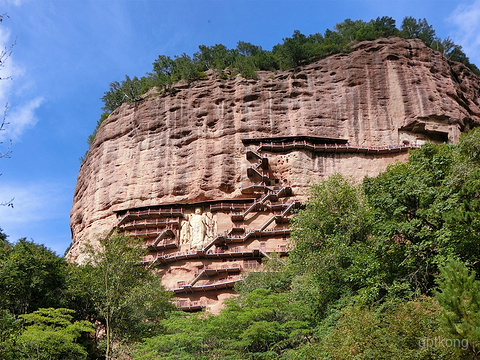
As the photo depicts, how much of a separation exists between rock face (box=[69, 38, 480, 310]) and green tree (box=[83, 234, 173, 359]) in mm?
11846

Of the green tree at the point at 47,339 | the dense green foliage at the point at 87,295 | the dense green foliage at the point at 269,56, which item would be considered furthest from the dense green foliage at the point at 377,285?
the dense green foliage at the point at 269,56

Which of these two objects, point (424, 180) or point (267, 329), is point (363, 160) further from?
point (267, 329)

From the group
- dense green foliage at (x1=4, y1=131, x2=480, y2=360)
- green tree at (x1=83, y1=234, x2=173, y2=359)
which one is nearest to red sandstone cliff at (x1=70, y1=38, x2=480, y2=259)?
dense green foliage at (x1=4, y1=131, x2=480, y2=360)

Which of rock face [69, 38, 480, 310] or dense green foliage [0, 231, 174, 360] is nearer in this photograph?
dense green foliage [0, 231, 174, 360]

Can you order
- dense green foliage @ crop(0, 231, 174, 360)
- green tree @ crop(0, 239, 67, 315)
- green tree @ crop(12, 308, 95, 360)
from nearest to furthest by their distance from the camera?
1. green tree @ crop(12, 308, 95, 360)
2. dense green foliage @ crop(0, 231, 174, 360)
3. green tree @ crop(0, 239, 67, 315)

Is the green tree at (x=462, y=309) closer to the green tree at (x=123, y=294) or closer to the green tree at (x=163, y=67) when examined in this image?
the green tree at (x=123, y=294)

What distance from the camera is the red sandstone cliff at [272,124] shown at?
40500mm

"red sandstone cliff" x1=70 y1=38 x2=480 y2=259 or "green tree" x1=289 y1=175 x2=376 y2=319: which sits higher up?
"red sandstone cliff" x1=70 y1=38 x2=480 y2=259

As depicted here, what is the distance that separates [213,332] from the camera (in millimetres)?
19484

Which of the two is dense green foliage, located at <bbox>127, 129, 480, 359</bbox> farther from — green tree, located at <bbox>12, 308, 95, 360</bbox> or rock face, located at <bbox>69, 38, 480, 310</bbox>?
rock face, located at <bbox>69, 38, 480, 310</bbox>

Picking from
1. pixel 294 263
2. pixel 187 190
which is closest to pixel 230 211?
pixel 187 190

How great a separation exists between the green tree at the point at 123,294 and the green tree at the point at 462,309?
14.5 meters

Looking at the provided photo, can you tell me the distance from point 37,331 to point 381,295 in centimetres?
1311

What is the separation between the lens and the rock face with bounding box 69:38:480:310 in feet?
131
